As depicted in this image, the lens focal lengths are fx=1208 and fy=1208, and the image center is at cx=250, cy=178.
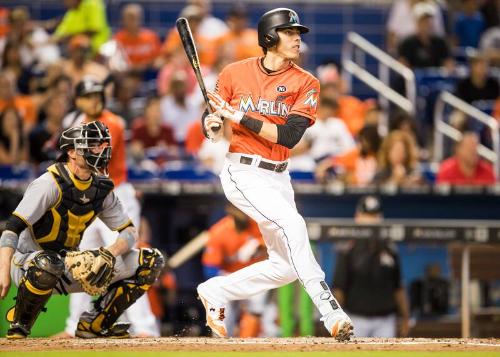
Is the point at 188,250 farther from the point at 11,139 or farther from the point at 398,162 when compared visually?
the point at 11,139

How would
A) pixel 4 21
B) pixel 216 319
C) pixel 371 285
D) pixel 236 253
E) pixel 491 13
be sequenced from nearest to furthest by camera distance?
pixel 216 319, pixel 371 285, pixel 236 253, pixel 4 21, pixel 491 13

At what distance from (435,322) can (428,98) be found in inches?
149

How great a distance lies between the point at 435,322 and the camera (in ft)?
36.3

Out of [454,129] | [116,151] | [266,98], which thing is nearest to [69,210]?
[266,98]

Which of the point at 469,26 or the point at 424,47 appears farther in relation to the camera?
the point at 469,26

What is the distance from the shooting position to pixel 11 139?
1257 cm

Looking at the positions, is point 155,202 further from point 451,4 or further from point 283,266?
point 451,4

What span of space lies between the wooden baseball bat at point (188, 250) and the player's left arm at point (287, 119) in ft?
13.6

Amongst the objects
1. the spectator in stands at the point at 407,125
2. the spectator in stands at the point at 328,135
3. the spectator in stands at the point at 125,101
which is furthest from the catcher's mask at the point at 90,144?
the spectator in stands at the point at 125,101

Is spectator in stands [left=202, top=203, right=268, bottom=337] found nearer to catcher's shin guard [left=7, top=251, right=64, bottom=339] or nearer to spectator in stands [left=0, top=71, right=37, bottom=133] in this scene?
spectator in stands [left=0, top=71, right=37, bottom=133]

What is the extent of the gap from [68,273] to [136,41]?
7655 mm

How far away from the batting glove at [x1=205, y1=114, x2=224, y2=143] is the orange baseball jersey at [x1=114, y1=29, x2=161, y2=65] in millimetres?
7682

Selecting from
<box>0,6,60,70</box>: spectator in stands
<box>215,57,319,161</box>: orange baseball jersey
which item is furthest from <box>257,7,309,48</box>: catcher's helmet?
<box>0,6,60,70</box>: spectator in stands

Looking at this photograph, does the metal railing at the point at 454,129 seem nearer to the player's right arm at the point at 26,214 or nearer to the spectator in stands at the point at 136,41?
the spectator in stands at the point at 136,41
